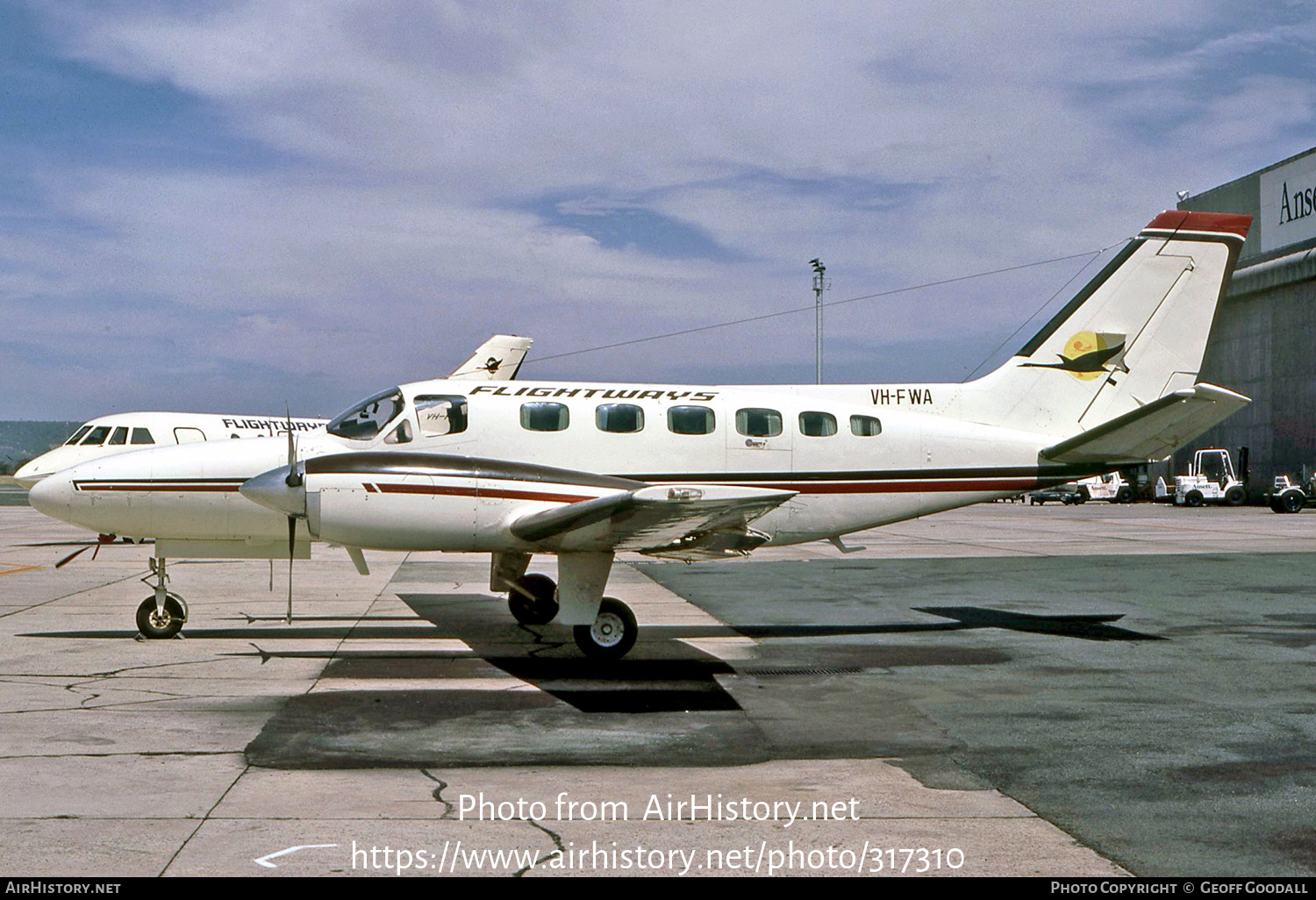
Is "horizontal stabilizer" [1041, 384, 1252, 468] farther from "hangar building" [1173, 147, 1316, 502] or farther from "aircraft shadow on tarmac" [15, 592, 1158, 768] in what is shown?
"hangar building" [1173, 147, 1316, 502]

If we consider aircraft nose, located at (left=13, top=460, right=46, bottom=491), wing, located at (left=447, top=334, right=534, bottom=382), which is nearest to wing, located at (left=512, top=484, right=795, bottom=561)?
aircraft nose, located at (left=13, top=460, right=46, bottom=491)

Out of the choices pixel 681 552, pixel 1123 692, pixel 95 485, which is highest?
pixel 95 485

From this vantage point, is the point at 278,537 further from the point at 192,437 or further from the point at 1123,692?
the point at 192,437

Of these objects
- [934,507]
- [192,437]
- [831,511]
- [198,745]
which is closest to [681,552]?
[831,511]

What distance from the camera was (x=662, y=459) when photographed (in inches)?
550

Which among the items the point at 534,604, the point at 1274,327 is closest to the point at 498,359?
the point at 534,604

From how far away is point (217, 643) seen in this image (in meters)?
13.1

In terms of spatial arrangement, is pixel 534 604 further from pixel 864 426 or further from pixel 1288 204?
pixel 1288 204

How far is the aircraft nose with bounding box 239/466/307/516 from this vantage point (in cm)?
1192

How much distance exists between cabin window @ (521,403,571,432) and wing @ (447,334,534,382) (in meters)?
28.3

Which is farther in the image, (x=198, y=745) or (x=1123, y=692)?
(x=1123, y=692)

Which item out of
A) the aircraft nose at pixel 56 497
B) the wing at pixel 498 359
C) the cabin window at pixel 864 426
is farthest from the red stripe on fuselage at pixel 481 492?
the wing at pixel 498 359

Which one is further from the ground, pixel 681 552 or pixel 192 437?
pixel 192 437
